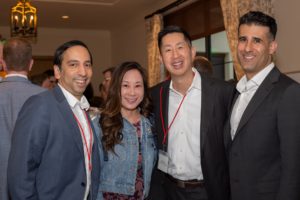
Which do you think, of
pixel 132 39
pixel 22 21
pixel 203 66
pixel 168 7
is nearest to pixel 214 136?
pixel 203 66

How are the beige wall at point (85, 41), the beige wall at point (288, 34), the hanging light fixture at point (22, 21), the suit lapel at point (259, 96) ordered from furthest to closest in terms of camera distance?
the beige wall at point (85, 41), the hanging light fixture at point (22, 21), the beige wall at point (288, 34), the suit lapel at point (259, 96)

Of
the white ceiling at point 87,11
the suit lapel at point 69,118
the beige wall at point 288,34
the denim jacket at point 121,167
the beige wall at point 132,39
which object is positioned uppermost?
the white ceiling at point 87,11

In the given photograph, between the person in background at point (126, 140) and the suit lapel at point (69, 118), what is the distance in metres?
0.33

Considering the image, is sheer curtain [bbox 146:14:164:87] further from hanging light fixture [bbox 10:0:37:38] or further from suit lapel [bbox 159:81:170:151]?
suit lapel [bbox 159:81:170:151]

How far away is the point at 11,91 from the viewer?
2.82m

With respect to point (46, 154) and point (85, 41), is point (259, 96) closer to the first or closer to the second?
point (46, 154)

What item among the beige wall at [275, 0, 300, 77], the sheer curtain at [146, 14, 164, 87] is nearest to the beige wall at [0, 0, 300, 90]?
the sheer curtain at [146, 14, 164, 87]

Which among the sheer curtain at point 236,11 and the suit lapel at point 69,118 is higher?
the sheer curtain at point 236,11

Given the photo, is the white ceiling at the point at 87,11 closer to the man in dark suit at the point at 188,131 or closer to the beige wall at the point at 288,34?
the beige wall at the point at 288,34

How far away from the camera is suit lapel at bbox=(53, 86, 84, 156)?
6.36 feet

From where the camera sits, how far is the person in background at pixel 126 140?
2.28 m

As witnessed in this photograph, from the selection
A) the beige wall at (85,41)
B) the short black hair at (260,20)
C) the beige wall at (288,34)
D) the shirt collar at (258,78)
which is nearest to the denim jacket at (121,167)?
the shirt collar at (258,78)

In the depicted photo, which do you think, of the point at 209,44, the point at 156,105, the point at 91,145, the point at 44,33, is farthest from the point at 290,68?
the point at 44,33

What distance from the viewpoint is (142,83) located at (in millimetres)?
2463
